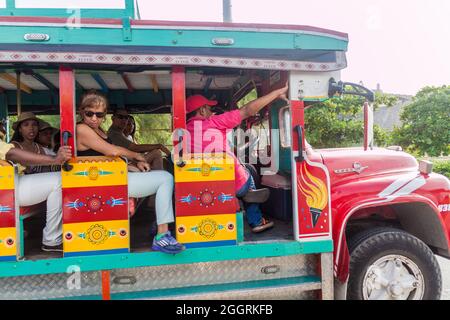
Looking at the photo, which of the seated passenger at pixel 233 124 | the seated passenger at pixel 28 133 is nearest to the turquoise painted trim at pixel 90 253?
the seated passenger at pixel 233 124

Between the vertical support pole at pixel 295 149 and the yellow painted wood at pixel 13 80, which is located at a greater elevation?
the yellow painted wood at pixel 13 80

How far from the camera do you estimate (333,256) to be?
10.1 feet

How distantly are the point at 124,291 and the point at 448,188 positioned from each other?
2.87 meters

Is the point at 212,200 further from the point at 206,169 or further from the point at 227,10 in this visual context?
the point at 227,10

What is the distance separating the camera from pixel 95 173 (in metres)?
2.67

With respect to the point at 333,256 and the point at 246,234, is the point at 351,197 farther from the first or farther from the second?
the point at 246,234

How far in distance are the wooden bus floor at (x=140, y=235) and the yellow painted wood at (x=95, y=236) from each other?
0.17 m

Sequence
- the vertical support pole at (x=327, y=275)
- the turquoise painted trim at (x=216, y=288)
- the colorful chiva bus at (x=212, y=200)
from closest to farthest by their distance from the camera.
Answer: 1. the colorful chiva bus at (x=212, y=200)
2. the turquoise painted trim at (x=216, y=288)
3. the vertical support pole at (x=327, y=275)

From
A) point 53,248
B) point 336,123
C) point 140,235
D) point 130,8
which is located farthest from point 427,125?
point 53,248

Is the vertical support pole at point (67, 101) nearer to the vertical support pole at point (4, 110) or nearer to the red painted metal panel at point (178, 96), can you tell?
the red painted metal panel at point (178, 96)

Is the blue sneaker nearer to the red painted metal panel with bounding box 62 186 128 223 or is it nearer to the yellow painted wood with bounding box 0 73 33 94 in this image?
the red painted metal panel with bounding box 62 186 128 223

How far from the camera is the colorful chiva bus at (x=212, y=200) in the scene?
103 inches

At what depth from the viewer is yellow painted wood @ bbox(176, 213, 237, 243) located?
2.80m

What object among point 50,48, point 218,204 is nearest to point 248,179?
point 218,204
